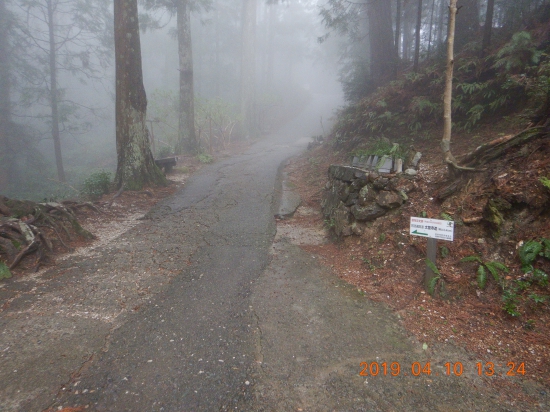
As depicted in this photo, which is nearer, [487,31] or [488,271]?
[488,271]

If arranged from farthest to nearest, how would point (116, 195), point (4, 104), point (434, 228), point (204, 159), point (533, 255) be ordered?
point (4, 104) → point (204, 159) → point (116, 195) → point (434, 228) → point (533, 255)

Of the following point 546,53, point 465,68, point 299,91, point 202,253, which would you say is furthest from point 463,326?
point 299,91

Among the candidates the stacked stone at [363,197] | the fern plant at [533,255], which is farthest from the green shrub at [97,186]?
the fern plant at [533,255]

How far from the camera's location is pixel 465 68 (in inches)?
303

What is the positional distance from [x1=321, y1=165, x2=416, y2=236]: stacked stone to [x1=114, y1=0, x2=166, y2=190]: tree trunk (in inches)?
240

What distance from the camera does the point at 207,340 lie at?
136 inches

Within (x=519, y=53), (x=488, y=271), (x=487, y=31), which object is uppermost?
(x=487, y=31)

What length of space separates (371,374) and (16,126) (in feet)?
75.8

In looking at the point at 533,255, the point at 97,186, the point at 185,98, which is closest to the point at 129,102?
the point at 97,186

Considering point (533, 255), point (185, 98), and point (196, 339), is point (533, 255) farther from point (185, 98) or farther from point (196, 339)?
point (185, 98)

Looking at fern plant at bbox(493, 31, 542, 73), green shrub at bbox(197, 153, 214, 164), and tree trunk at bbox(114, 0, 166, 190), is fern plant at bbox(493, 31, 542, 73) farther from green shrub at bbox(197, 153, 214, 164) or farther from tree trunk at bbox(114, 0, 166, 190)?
green shrub at bbox(197, 153, 214, 164)

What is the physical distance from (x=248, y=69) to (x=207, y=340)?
25725 mm

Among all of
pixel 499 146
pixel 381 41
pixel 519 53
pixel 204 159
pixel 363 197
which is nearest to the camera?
pixel 499 146
